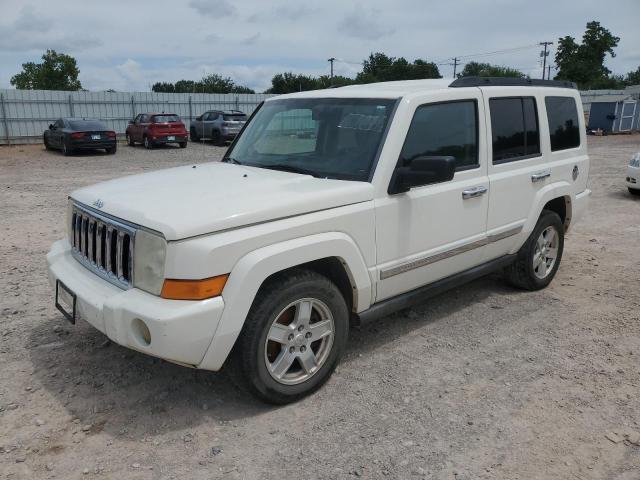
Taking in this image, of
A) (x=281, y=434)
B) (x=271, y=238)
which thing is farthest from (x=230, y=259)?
(x=281, y=434)

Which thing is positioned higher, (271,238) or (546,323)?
(271,238)

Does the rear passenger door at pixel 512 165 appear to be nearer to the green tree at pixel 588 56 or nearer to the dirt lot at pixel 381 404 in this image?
the dirt lot at pixel 381 404

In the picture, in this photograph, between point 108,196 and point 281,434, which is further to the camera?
point 108,196

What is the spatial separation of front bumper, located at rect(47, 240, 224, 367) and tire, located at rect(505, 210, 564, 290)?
334 cm

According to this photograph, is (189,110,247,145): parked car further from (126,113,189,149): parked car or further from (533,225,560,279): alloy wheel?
(533,225,560,279): alloy wheel

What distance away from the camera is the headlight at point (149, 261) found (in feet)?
9.65

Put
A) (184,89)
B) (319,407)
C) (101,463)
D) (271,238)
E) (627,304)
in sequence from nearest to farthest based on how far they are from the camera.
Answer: (101,463) < (271,238) < (319,407) < (627,304) < (184,89)

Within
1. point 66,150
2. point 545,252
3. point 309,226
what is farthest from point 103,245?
point 66,150

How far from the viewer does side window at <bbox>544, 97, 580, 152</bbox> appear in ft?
17.2

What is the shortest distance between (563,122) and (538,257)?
1328 mm

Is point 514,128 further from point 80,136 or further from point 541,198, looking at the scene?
point 80,136

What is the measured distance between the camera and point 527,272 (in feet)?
17.3

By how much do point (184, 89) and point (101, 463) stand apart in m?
85.2

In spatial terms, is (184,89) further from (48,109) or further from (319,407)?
(319,407)
